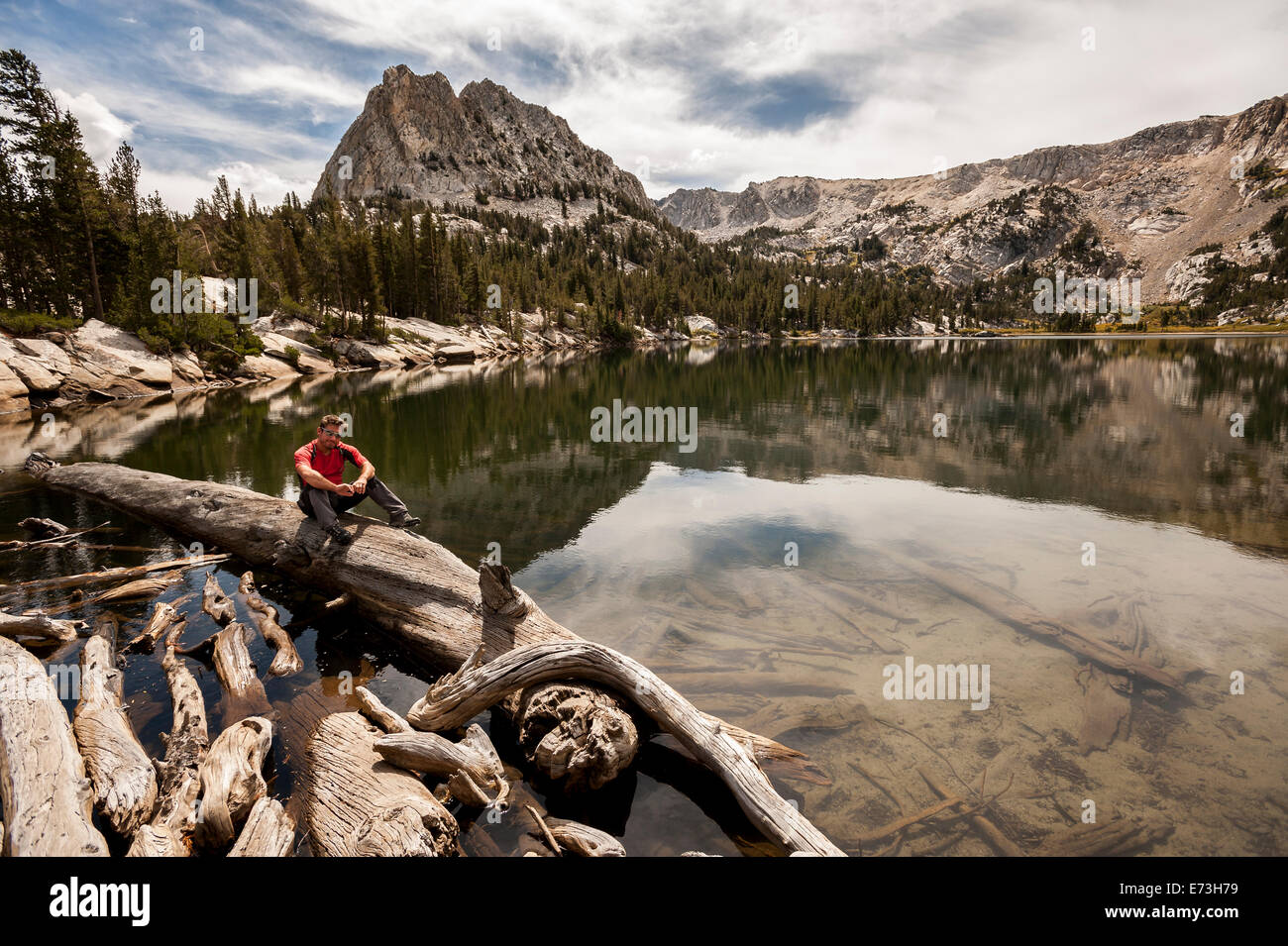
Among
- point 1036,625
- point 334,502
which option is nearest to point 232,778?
point 334,502

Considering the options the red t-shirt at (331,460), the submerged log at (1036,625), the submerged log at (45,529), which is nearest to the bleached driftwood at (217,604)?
the red t-shirt at (331,460)

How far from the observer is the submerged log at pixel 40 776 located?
15.3 feet

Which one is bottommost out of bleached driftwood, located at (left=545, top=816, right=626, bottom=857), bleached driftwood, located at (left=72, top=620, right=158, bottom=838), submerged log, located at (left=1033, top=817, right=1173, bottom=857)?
submerged log, located at (left=1033, top=817, right=1173, bottom=857)

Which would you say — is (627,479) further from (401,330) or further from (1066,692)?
(401,330)

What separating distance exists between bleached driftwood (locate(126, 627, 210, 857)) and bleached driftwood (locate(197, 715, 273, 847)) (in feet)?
0.46

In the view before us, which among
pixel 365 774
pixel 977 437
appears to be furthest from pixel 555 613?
pixel 977 437

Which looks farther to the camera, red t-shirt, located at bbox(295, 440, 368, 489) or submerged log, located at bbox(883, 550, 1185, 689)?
red t-shirt, located at bbox(295, 440, 368, 489)

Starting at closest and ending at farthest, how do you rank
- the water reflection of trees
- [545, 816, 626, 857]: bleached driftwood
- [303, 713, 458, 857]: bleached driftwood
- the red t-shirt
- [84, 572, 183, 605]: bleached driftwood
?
[303, 713, 458, 857]: bleached driftwood, [545, 816, 626, 857]: bleached driftwood, [84, 572, 183, 605]: bleached driftwood, the red t-shirt, the water reflection of trees

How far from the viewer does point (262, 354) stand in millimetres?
62375

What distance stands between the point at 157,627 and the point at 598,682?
7.76m

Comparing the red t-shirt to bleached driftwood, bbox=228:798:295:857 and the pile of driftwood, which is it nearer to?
the pile of driftwood

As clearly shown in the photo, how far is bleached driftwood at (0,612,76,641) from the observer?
8.98 metres

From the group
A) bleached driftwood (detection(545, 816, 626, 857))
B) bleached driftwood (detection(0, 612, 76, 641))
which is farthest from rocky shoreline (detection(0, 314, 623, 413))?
bleached driftwood (detection(545, 816, 626, 857))
